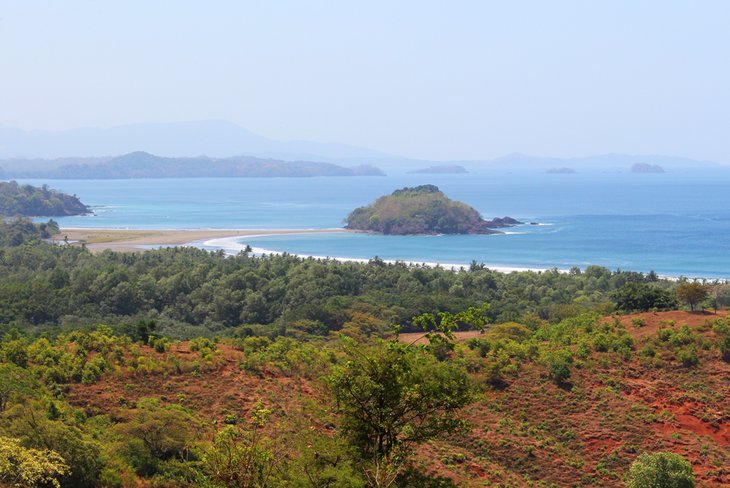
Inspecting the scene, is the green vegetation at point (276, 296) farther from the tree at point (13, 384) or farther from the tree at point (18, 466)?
the tree at point (18, 466)

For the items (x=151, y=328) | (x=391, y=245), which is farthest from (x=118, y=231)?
(x=151, y=328)

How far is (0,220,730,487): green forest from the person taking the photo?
48.8 feet

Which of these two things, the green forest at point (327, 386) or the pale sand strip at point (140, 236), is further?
the pale sand strip at point (140, 236)

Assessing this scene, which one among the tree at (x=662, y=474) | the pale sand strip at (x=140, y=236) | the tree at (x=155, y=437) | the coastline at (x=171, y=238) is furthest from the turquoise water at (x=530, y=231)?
the tree at (x=155, y=437)

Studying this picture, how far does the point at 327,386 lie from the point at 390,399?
1841 millimetres

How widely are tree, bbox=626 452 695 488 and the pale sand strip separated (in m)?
81.1

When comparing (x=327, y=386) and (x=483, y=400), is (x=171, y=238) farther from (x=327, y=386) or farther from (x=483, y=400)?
(x=327, y=386)

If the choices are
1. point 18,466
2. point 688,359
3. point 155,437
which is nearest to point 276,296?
point 688,359

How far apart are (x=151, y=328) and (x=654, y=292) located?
2544 cm

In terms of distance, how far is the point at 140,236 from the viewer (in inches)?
4291

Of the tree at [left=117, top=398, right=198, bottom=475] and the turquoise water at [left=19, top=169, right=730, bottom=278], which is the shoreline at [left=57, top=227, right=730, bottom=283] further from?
the tree at [left=117, top=398, right=198, bottom=475]

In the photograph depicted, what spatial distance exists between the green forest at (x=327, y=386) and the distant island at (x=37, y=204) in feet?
347

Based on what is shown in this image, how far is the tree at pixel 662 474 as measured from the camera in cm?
1998

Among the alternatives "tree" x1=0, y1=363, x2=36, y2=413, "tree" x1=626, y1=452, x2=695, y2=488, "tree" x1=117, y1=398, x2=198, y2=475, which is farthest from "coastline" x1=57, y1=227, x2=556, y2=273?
"tree" x1=117, y1=398, x2=198, y2=475
